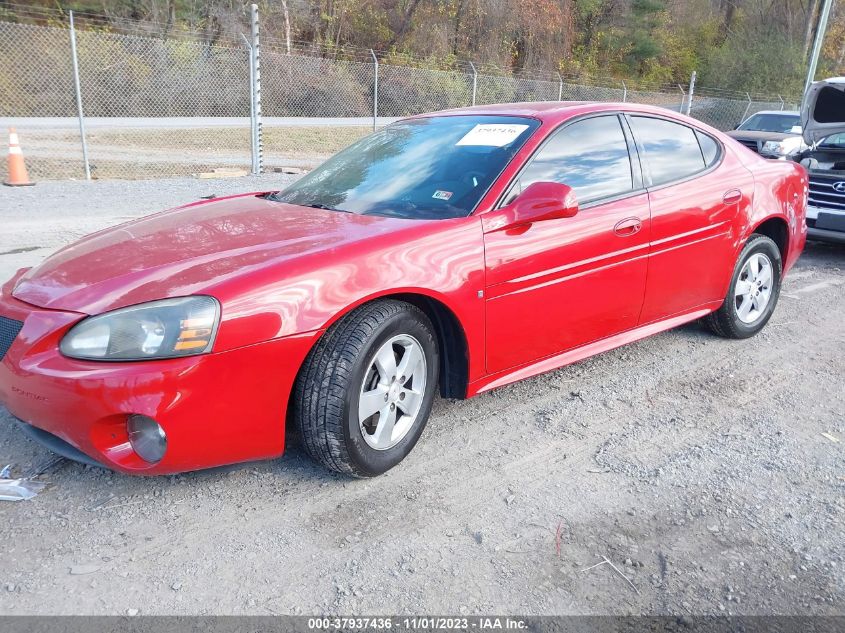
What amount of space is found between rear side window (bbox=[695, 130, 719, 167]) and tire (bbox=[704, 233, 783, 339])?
63cm

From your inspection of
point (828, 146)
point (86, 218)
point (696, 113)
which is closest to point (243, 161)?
point (86, 218)

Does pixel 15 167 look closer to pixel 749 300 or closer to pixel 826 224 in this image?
pixel 749 300

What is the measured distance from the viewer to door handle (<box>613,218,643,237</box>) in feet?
11.7

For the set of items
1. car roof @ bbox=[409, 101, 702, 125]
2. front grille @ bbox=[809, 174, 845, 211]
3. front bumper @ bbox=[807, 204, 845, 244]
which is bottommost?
front bumper @ bbox=[807, 204, 845, 244]

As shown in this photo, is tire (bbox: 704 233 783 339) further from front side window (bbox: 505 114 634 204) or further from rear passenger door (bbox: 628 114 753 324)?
front side window (bbox: 505 114 634 204)

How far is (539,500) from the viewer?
9.12 ft

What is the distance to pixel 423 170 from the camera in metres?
3.46

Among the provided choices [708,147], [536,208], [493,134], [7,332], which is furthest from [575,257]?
[7,332]

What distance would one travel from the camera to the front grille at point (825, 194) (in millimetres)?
7254

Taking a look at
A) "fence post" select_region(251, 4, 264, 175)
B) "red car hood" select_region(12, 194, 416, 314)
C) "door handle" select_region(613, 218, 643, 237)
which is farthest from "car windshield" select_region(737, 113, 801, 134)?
"red car hood" select_region(12, 194, 416, 314)

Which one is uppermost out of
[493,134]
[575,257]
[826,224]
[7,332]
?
[493,134]

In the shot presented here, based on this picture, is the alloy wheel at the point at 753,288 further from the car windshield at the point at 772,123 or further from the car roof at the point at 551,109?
the car windshield at the point at 772,123

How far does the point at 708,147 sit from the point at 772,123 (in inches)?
492

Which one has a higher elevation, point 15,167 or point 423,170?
point 423,170
